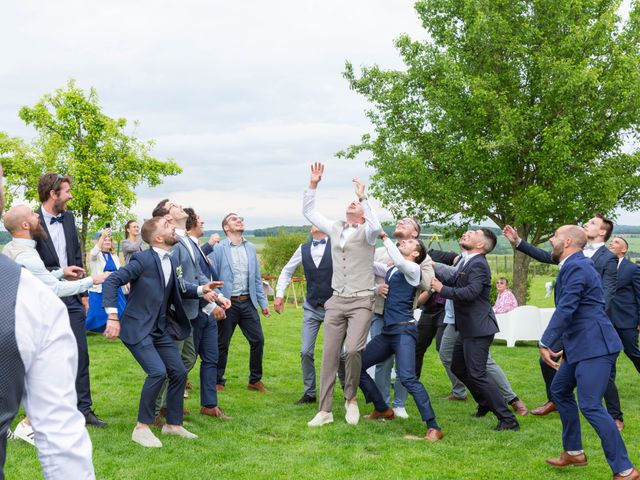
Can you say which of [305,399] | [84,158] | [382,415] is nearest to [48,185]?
[305,399]

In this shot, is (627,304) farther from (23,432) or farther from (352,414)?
(23,432)

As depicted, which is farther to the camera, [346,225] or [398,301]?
[346,225]

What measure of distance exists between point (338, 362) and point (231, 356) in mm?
6107

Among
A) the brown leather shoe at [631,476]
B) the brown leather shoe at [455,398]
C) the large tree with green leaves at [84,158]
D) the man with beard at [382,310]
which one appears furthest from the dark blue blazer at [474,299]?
the large tree with green leaves at [84,158]

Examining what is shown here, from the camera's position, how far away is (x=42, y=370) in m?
1.90

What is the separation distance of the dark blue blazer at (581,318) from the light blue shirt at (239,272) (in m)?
4.90

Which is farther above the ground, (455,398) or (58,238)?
(58,238)

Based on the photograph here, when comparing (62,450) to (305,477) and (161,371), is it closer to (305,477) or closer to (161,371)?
(305,477)

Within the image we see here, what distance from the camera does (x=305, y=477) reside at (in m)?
5.88

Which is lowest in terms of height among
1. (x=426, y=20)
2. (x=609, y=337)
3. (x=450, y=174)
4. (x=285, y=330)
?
(x=285, y=330)

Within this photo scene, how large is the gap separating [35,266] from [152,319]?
1.21m

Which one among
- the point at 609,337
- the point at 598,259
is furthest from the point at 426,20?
the point at 609,337

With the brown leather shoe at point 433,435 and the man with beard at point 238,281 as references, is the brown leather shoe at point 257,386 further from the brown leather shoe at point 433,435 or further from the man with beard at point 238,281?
the brown leather shoe at point 433,435

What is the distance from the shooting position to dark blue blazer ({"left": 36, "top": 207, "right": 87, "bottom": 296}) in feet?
22.5
